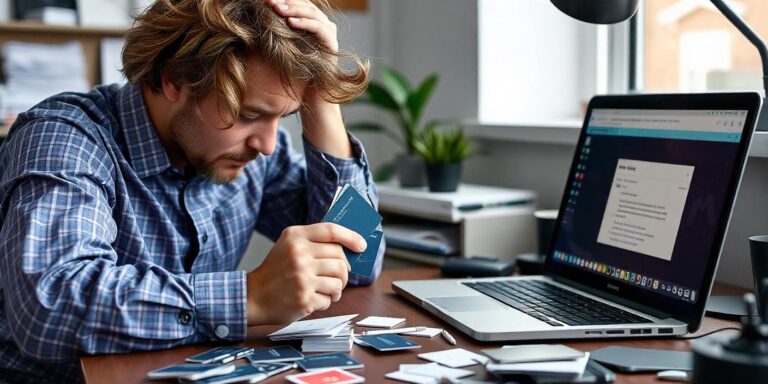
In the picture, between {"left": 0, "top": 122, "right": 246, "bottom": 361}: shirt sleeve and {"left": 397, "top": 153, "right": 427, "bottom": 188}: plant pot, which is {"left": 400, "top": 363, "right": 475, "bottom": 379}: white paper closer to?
{"left": 0, "top": 122, "right": 246, "bottom": 361}: shirt sleeve

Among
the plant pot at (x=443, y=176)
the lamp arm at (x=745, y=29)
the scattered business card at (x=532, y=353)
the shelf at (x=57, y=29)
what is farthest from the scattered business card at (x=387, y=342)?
the shelf at (x=57, y=29)

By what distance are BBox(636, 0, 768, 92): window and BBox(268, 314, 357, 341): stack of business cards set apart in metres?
1.12

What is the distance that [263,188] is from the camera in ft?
5.47

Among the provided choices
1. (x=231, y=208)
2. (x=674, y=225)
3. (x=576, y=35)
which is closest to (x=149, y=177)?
(x=231, y=208)

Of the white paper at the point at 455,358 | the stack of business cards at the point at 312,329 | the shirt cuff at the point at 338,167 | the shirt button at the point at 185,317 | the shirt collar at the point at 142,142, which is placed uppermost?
the shirt collar at the point at 142,142

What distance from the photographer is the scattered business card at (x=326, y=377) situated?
3.02 ft

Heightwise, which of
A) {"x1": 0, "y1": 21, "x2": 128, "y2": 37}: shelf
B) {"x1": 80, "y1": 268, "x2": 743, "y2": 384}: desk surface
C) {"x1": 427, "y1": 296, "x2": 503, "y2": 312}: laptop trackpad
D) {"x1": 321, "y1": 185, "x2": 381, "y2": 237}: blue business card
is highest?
{"x1": 0, "y1": 21, "x2": 128, "y2": 37}: shelf

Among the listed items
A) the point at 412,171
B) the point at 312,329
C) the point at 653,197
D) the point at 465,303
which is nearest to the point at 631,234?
the point at 653,197

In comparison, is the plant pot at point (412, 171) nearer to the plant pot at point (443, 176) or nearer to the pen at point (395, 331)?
the plant pot at point (443, 176)

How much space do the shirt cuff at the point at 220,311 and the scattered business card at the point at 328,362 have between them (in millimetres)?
127

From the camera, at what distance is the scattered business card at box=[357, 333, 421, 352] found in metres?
1.05

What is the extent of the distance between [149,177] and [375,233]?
44 centimetres

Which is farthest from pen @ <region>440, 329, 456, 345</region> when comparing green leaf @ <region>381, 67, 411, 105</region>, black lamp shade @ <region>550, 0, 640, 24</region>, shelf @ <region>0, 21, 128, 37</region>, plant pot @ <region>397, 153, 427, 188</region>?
shelf @ <region>0, 21, 128, 37</region>

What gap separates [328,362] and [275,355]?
0.22ft
